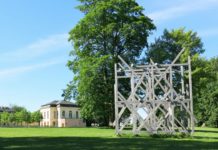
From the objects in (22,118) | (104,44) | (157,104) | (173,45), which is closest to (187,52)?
(173,45)

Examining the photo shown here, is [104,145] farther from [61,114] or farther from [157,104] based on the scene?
[61,114]

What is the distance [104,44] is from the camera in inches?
1897

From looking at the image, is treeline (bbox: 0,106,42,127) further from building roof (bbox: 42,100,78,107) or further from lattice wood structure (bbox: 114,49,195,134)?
lattice wood structure (bbox: 114,49,195,134)

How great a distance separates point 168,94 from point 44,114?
10162 centimetres

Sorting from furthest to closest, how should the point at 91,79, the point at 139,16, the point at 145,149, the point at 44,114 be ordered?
the point at 44,114 < the point at 139,16 < the point at 91,79 < the point at 145,149

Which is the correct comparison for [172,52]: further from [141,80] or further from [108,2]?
[141,80]

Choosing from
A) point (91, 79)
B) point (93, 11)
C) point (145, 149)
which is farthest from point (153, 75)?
point (93, 11)

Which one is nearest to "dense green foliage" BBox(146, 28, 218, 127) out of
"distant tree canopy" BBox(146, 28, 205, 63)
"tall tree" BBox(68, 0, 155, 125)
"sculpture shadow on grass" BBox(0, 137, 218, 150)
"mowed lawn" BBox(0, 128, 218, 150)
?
"distant tree canopy" BBox(146, 28, 205, 63)

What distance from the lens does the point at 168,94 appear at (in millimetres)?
27312

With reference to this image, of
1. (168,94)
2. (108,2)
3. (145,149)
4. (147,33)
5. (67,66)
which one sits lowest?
→ (145,149)

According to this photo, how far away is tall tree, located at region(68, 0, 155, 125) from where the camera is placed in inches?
1821

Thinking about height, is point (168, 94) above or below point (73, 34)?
below

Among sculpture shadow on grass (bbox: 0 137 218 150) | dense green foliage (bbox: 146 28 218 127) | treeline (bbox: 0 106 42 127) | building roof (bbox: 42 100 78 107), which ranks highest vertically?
dense green foliage (bbox: 146 28 218 127)

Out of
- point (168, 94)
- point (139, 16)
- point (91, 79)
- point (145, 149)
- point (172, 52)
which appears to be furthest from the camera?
point (172, 52)
